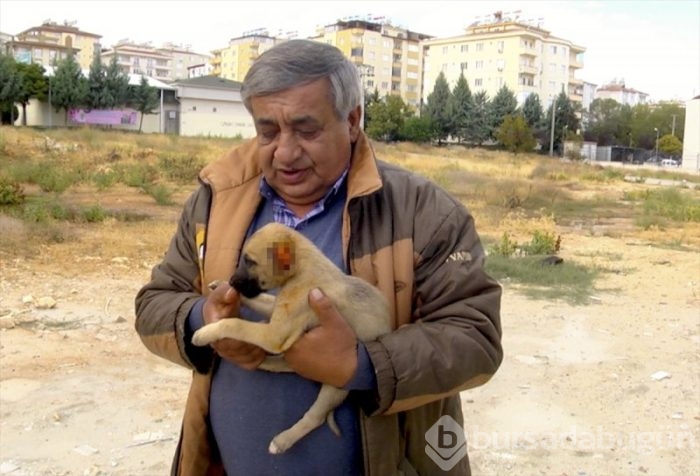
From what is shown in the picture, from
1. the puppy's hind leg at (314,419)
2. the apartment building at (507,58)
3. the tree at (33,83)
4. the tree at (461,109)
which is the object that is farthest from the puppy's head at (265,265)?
the apartment building at (507,58)

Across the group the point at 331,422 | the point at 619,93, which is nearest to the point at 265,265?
the point at 331,422

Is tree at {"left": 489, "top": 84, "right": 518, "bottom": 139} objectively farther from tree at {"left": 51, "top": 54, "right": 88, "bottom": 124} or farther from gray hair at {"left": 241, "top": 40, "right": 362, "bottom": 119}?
gray hair at {"left": 241, "top": 40, "right": 362, "bottom": 119}

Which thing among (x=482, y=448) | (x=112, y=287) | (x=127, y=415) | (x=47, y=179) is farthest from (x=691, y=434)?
(x=47, y=179)

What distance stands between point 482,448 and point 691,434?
5.80 feet

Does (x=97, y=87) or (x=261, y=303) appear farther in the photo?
(x=97, y=87)

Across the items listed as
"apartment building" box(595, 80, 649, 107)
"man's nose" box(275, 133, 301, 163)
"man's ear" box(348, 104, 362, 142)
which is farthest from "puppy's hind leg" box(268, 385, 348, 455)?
"apartment building" box(595, 80, 649, 107)

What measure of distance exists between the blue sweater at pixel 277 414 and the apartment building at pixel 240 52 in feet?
413

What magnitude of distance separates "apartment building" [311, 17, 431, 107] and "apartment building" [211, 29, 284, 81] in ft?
41.7

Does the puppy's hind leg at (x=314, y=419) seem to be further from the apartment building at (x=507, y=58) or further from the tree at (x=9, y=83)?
the apartment building at (x=507, y=58)

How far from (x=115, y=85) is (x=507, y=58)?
58.0m

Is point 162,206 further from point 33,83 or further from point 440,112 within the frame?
point 440,112

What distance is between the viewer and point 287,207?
8.14ft

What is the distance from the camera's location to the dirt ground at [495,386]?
5707mm

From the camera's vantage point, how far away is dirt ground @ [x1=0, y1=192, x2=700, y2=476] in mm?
5707
